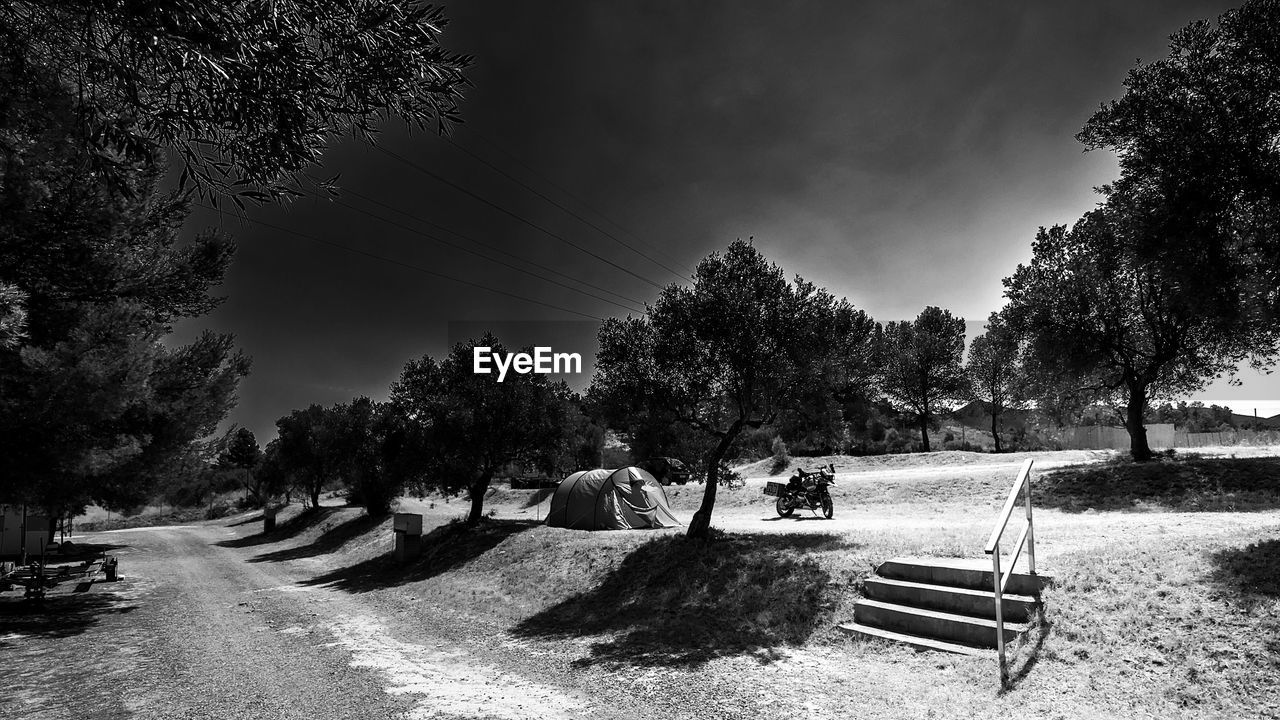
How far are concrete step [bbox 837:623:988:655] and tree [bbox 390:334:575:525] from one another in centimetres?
1551

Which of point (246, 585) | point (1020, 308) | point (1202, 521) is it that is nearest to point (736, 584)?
point (1202, 521)

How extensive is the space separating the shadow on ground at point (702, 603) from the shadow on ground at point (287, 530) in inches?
1198

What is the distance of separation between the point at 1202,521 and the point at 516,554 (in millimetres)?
15477

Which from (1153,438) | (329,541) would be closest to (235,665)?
(329,541)

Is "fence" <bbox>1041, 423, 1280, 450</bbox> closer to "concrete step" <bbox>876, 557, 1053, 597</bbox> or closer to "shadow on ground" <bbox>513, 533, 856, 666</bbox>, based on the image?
"shadow on ground" <bbox>513, 533, 856, 666</bbox>

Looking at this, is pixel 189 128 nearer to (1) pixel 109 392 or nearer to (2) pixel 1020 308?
(1) pixel 109 392

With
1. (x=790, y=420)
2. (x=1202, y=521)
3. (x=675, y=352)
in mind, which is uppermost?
(x=675, y=352)

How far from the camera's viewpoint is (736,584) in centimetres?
1174

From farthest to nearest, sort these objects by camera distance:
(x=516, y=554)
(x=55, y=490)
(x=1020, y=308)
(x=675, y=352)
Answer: (x=1020, y=308) → (x=516, y=554) → (x=675, y=352) → (x=55, y=490)

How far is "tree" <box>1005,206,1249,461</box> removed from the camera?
938 inches

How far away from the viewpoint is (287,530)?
126 ft

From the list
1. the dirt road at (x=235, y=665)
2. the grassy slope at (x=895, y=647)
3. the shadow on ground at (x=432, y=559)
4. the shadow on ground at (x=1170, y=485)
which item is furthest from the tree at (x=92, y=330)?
the shadow on ground at (x=1170, y=485)

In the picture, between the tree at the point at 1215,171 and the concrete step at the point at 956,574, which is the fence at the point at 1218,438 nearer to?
the tree at the point at 1215,171

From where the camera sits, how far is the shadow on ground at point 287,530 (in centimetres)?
3638
